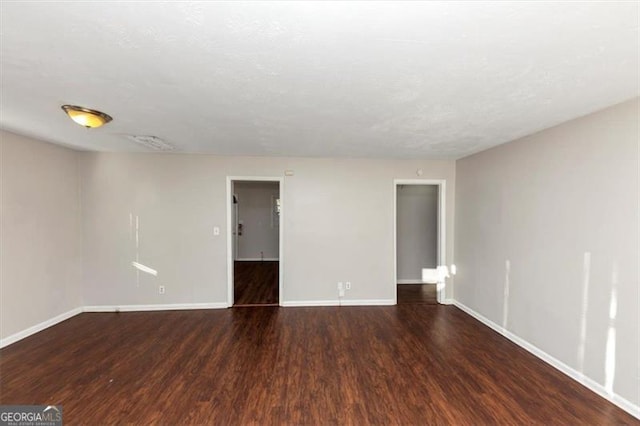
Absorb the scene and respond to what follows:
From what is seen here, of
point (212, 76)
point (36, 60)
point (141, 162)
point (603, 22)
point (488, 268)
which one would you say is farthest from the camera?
point (141, 162)

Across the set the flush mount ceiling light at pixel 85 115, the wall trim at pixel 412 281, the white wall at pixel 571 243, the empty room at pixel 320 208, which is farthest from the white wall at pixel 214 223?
the flush mount ceiling light at pixel 85 115

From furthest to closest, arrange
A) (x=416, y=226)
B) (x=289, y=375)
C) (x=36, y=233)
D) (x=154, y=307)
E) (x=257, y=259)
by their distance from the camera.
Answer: (x=257, y=259), (x=416, y=226), (x=154, y=307), (x=36, y=233), (x=289, y=375)

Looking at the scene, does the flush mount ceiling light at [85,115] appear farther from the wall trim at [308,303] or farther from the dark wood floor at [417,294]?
the dark wood floor at [417,294]

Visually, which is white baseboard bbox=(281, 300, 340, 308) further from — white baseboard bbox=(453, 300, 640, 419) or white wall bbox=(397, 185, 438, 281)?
white baseboard bbox=(453, 300, 640, 419)

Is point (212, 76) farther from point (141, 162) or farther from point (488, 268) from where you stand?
point (488, 268)

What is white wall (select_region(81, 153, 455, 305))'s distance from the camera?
4078 millimetres

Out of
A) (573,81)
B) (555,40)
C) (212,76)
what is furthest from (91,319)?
(573,81)

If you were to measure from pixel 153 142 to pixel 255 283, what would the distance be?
346cm

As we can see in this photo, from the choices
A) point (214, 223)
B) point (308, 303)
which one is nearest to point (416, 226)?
point (308, 303)

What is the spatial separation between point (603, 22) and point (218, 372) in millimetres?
3602

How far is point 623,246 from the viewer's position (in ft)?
7.04

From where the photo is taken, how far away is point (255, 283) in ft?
18.9

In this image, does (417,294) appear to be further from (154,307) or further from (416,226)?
(154,307)

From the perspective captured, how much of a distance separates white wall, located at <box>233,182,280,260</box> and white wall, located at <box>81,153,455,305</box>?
13.0ft
